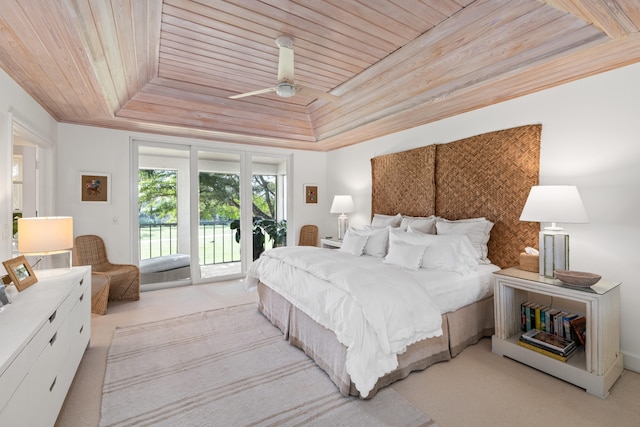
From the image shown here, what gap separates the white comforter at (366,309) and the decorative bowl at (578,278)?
954 mm

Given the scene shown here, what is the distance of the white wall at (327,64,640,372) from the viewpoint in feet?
7.80

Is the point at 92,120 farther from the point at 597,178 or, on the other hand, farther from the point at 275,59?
the point at 597,178

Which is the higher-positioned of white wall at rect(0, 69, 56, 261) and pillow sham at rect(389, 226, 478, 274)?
white wall at rect(0, 69, 56, 261)

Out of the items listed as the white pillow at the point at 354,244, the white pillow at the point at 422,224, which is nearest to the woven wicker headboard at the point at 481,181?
the white pillow at the point at 422,224

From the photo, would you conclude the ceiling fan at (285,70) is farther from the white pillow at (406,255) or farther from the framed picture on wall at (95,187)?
the framed picture on wall at (95,187)

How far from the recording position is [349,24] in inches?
97.1

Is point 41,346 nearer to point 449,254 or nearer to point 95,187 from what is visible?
point 449,254

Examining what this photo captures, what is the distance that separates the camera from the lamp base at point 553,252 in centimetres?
244

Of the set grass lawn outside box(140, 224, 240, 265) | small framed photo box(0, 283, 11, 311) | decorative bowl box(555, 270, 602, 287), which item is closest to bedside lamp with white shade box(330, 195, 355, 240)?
grass lawn outside box(140, 224, 240, 265)

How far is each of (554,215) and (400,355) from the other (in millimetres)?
1606

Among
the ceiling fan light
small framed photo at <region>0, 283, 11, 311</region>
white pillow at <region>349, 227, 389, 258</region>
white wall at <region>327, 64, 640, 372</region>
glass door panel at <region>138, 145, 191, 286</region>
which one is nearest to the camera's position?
small framed photo at <region>0, 283, 11, 311</region>

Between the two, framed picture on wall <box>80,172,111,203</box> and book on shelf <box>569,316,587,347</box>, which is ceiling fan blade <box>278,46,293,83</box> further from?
framed picture on wall <box>80,172,111,203</box>

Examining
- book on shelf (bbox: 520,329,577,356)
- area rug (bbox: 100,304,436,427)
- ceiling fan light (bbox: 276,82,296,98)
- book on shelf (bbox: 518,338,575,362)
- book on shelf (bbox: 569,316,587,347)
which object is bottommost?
area rug (bbox: 100,304,436,427)

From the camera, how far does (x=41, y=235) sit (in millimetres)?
2463
